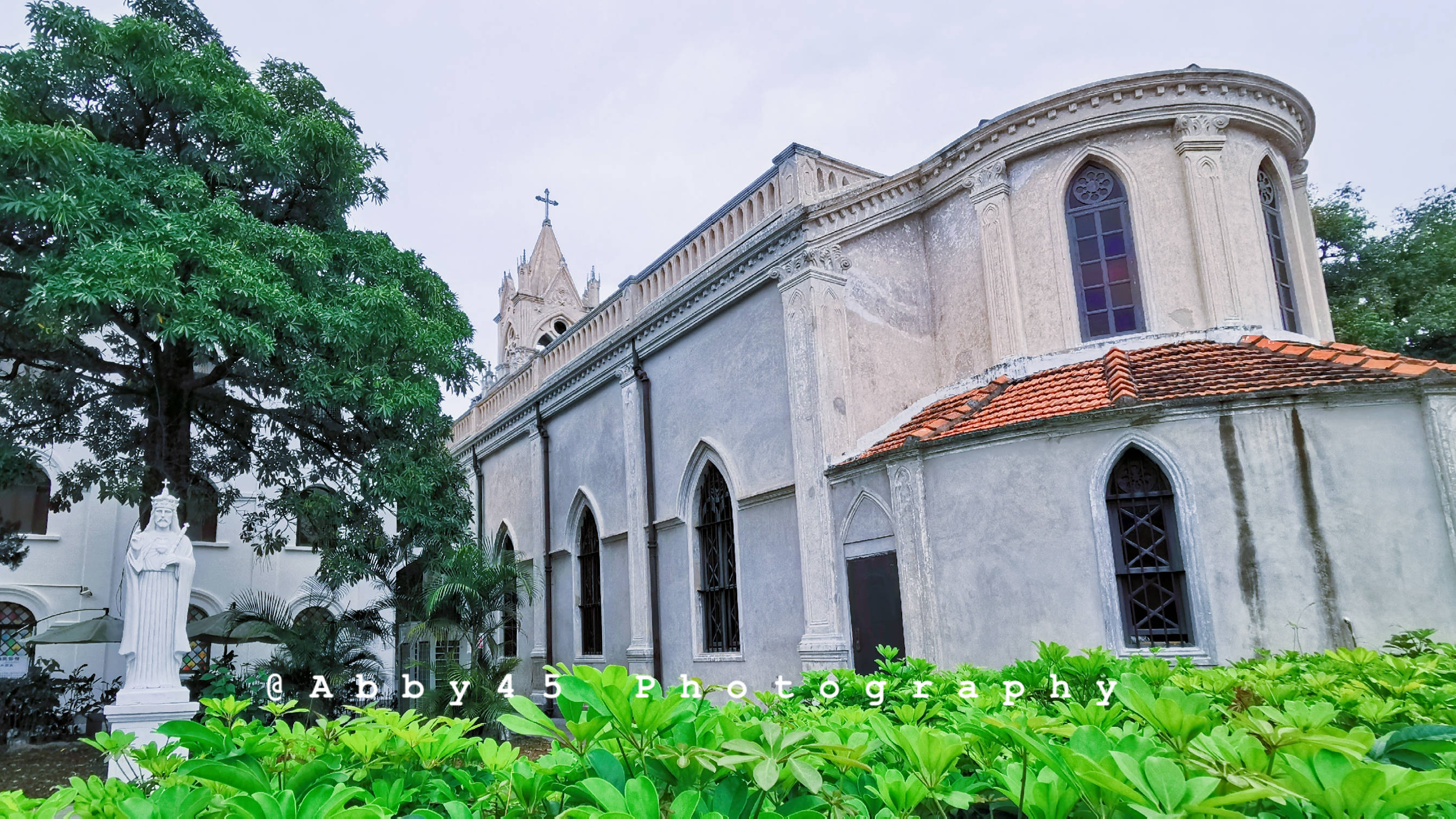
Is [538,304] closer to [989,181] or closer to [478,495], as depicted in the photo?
[478,495]

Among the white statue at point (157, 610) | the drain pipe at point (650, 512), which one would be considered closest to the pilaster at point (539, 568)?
the drain pipe at point (650, 512)

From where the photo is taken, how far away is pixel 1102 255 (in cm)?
1170

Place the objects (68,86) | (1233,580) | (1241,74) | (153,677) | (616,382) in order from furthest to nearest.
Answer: (616,382) < (68,86) < (1241,74) < (153,677) < (1233,580)

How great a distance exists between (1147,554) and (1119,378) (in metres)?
1.89

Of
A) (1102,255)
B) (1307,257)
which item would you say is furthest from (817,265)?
(1307,257)

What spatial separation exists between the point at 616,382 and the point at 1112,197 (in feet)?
30.6

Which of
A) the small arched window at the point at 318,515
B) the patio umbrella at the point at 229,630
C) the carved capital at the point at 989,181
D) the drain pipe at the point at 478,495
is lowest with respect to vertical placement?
the patio umbrella at the point at 229,630

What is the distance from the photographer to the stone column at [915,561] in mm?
10406

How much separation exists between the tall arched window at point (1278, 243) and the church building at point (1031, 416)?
0.05 meters

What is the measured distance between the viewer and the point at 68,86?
12.3 metres

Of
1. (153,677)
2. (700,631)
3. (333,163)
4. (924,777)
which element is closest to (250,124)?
(333,163)

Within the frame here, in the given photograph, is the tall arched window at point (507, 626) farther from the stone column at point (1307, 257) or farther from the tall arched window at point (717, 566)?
the stone column at point (1307, 257)

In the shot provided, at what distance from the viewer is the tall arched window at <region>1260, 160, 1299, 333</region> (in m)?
11.9

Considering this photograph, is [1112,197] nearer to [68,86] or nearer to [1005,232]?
[1005,232]
